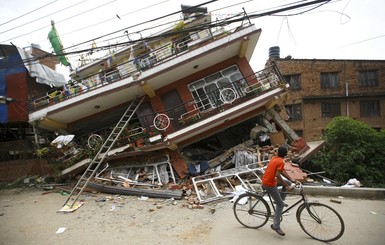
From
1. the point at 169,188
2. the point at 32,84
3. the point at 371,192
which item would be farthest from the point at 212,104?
the point at 32,84

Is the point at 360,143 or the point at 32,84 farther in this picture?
the point at 32,84

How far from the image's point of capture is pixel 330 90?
76.3 feet

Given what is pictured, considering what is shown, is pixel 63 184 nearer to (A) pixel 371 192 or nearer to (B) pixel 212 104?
(B) pixel 212 104

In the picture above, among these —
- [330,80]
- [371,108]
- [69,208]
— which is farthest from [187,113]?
[371,108]

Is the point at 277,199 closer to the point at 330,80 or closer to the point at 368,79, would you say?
the point at 330,80

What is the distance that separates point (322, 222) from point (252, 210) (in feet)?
5.01

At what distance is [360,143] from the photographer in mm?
11906

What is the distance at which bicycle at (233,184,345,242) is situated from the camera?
4.82 metres

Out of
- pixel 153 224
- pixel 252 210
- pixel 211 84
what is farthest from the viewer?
pixel 211 84

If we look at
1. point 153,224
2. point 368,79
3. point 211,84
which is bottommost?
point 368,79

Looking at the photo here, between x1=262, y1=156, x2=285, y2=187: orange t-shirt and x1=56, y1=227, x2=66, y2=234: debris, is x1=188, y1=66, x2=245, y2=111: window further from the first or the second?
x1=56, y1=227, x2=66, y2=234: debris

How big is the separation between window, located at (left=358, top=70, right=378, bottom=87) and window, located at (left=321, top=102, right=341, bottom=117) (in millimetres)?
3487

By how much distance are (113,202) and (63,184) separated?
4755 mm

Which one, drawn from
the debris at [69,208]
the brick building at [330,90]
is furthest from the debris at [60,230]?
the brick building at [330,90]
